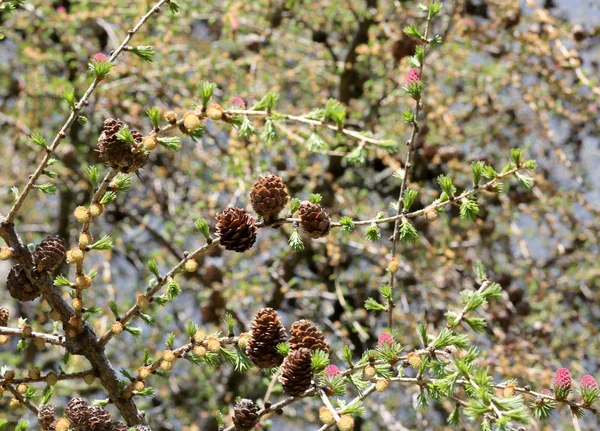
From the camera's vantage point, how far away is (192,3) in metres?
3.72

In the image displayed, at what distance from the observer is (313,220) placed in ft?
3.98

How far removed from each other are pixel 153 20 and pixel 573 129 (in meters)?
2.52

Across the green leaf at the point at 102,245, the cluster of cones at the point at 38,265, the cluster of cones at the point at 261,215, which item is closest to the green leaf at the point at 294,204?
the cluster of cones at the point at 261,215

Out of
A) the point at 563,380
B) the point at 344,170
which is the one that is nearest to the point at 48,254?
the point at 563,380

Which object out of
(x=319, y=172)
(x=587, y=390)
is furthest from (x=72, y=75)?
(x=587, y=390)

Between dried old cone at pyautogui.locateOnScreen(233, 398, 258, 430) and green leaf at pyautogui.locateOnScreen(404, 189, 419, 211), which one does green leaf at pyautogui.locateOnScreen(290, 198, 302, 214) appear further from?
dried old cone at pyautogui.locateOnScreen(233, 398, 258, 430)

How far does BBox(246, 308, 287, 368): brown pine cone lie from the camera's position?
1.20 m

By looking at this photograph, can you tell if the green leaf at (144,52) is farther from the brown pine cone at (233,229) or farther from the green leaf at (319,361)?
the green leaf at (319,361)

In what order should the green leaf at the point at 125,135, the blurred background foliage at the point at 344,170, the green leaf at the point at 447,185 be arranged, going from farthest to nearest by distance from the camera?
the blurred background foliage at the point at 344,170, the green leaf at the point at 447,185, the green leaf at the point at 125,135

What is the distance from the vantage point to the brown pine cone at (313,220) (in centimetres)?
121

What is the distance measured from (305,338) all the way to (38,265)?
557mm

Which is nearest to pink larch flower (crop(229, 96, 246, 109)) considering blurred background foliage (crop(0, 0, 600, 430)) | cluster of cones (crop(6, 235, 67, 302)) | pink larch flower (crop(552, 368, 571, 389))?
cluster of cones (crop(6, 235, 67, 302))

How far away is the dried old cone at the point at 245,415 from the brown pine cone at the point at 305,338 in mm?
154

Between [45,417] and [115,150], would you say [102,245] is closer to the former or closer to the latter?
[115,150]
